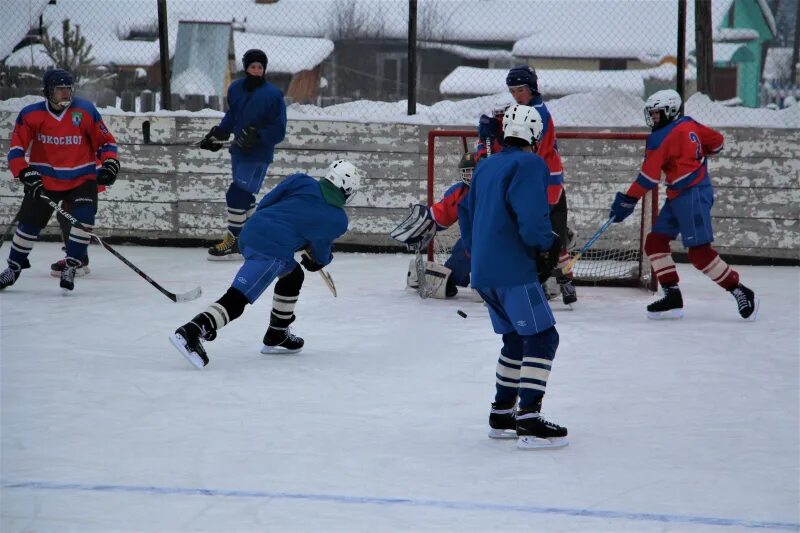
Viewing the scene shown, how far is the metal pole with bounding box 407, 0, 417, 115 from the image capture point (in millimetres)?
8445

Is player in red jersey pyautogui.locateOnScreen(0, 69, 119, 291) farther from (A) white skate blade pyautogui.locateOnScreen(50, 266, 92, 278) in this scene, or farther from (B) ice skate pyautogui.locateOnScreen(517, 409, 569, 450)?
(B) ice skate pyautogui.locateOnScreen(517, 409, 569, 450)

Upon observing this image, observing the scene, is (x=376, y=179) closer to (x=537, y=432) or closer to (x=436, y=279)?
(x=436, y=279)

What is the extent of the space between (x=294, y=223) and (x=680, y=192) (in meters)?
2.42

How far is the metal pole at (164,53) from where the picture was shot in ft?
28.4

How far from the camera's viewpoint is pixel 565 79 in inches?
790

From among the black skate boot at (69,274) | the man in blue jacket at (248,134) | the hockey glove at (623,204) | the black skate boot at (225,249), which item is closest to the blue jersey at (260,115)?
the man in blue jacket at (248,134)

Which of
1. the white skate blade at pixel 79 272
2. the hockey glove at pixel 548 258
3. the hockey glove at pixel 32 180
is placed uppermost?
the hockey glove at pixel 32 180

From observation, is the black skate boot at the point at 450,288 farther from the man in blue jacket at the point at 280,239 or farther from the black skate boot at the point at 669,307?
the man in blue jacket at the point at 280,239

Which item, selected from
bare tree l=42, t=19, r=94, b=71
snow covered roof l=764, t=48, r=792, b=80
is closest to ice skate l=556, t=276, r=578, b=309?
bare tree l=42, t=19, r=94, b=71

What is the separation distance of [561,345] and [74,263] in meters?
3.05

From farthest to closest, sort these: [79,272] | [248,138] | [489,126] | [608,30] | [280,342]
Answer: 1. [608,30]
2. [248,138]
3. [79,272]
4. [489,126]
5. [280,342]

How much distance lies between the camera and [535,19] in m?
20.8

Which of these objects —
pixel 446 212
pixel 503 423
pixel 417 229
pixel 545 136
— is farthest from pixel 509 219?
pixel 545 136

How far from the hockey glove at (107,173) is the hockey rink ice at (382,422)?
69cm
